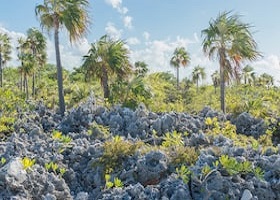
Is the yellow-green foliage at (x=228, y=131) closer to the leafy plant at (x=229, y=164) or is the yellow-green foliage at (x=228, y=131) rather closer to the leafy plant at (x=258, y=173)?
the leafy plant at (x=258, y=173)

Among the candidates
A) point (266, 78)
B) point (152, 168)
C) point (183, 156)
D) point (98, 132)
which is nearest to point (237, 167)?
point (183, 156)

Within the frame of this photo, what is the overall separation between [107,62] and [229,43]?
14.9 ft

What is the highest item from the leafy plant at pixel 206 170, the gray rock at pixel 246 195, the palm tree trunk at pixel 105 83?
the palm tree trunk at pixel 105 83

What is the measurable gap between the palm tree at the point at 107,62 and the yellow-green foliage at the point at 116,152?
827cm

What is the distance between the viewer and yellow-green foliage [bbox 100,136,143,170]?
826 cm

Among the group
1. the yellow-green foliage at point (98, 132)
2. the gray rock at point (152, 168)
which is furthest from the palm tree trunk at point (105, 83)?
the gray rock at point (152, 168)

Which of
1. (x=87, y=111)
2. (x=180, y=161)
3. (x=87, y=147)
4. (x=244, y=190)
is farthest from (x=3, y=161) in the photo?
(x=87, y=111)

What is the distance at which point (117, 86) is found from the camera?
1658cm

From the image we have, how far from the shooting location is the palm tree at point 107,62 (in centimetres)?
1669

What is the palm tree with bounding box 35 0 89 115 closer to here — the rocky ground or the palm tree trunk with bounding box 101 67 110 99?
the palm tree trunk with bounding box 101 67 110 99

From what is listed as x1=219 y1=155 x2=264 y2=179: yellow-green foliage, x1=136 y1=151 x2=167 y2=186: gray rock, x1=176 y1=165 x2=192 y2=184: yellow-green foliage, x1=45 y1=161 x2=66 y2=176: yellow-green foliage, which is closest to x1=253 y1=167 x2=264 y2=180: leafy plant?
x1=219 y1=155 x2=264 y2=179: yellow-green foliage

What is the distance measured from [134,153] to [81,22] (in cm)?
919

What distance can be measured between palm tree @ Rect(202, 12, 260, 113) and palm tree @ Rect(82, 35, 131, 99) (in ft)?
10.3

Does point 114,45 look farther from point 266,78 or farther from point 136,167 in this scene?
point 266,78
